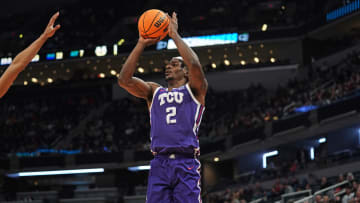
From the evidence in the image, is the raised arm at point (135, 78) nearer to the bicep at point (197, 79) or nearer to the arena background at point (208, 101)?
the bicep at point (197, 79)

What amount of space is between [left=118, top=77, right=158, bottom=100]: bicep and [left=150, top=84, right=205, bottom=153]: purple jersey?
0.20 meters

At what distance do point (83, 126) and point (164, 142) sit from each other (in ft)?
113

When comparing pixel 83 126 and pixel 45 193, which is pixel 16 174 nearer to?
pixel 45 193

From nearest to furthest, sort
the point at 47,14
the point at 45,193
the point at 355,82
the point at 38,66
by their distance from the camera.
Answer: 1. the point at 355,82
2. the point at 45,193
3. the point at 38,66
4. the point at 47,14

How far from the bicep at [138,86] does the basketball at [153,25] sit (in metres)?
0.54

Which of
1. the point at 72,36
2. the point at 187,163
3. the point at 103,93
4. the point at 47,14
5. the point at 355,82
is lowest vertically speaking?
the point at 187,163

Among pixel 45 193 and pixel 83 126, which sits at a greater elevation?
pixel 83 126

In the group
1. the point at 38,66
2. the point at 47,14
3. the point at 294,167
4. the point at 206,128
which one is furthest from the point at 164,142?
the point at 47,14

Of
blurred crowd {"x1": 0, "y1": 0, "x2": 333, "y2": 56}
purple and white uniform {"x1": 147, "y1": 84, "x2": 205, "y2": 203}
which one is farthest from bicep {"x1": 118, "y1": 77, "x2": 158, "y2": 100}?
blurred crowd {"x1": 0, "y1": 0, "x2": 333, "y2": 56}

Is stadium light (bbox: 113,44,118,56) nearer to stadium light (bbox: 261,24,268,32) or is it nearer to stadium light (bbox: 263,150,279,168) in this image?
stadium light (bbox: 261,24,268,32)

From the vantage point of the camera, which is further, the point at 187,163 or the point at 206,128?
the point at 206,128

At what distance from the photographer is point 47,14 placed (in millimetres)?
49938

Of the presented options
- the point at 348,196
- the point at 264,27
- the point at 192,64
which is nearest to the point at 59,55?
the point at 264,27

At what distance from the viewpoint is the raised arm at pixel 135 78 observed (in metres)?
6.64
